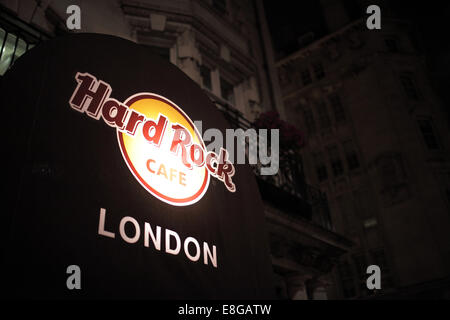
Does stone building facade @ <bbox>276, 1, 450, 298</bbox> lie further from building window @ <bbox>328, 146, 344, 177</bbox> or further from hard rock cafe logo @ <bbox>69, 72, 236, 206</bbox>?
hard rock cafe logo @ <bbox>69, 72, 236, 206</bbox>

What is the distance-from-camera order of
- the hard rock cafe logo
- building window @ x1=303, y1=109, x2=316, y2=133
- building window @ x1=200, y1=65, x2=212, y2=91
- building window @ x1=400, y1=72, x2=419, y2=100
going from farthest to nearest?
building window @ x1=303, y1=109, x2=316, y2=133 < building window @ x1=400, y1=72, x2=419, y2=100 < building window @ x1=200, y1=65, x2=212, y2=91 < the hard rock cafe logo

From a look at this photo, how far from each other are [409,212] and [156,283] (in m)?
20.5

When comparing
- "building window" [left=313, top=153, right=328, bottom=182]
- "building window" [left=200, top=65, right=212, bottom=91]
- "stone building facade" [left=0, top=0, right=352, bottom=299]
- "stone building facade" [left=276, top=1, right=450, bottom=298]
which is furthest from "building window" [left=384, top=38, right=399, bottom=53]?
"building window" [left=200, top=65, right=212, bottom=91]

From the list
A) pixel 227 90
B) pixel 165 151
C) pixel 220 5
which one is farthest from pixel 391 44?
pixel 165 151

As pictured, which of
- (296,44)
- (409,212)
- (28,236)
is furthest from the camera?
(296,44)

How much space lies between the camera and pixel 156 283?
3379 mm

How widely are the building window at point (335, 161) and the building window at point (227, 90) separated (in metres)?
16.1

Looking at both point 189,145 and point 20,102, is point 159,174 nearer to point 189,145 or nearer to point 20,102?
point 189,145

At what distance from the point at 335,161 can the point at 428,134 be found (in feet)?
19.1

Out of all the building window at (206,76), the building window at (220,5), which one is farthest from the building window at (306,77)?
the building window at (206,76)

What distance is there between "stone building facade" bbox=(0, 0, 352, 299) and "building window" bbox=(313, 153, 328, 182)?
15.0 metres

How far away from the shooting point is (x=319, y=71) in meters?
29.2

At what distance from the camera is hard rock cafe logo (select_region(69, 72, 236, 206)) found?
3.85m
